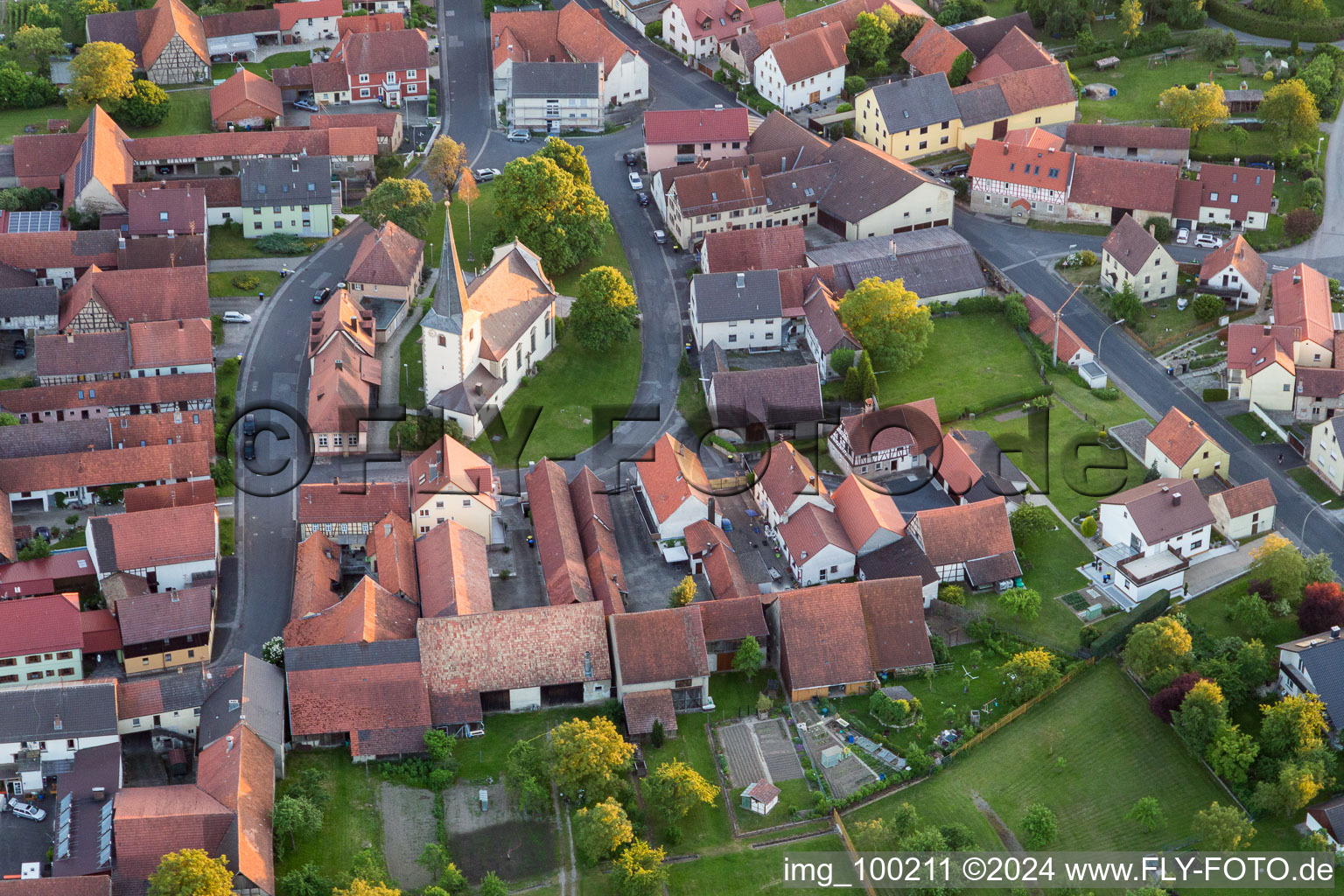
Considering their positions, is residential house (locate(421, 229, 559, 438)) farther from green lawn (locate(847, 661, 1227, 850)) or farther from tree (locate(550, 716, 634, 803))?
green lawn (locate(847, 661, 1227, 850))

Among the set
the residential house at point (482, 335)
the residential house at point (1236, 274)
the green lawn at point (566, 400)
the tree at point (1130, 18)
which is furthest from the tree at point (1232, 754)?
the tree at point (1130, 18)

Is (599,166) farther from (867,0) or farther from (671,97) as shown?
(867,0)

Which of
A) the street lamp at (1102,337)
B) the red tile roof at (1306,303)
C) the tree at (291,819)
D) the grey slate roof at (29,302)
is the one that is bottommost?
the tree at (291,819)

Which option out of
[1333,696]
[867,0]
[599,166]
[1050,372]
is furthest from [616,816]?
[867,0]

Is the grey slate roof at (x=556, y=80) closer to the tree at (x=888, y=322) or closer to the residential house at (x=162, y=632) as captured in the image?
the tree at (x=888, y=322)

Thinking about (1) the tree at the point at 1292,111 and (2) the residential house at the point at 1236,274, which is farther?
(1) the tree at the point at 1292,111

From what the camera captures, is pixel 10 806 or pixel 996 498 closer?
pixel 10 806

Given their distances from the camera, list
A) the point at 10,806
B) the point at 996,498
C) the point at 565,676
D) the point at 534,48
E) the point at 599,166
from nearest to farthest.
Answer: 1. the point at 10,806
2. the point at 565,676
3. the point at 996,498
4. the point at 599,166
5. the point at 534,48
